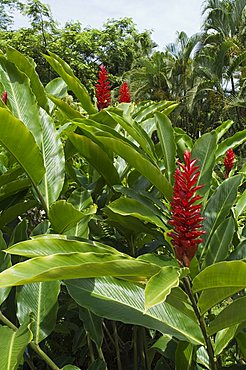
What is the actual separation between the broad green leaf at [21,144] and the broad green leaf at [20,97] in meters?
0.17

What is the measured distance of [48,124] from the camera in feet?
5.60

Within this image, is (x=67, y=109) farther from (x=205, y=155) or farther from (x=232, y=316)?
(x=232, y=316)

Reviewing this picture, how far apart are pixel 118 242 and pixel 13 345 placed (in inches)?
31.4

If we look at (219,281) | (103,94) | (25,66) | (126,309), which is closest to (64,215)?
(126,309)

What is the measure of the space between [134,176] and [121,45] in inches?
1035

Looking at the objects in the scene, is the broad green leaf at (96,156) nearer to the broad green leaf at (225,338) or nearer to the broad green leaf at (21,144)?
the broad green leaf at (21,144)

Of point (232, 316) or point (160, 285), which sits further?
point (232, 316)

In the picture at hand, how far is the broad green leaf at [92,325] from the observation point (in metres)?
1.59

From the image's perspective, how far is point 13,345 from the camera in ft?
3.88

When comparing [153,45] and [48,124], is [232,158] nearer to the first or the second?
[48,124]

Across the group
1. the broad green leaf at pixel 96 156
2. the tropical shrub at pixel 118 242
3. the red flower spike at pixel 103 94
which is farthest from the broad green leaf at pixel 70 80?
the broad green leaf at pixel 96 156

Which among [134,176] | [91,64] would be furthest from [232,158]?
[91,64]

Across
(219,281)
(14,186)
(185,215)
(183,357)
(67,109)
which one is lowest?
(183,357)

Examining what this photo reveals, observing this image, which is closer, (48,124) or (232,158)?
(48,124)
